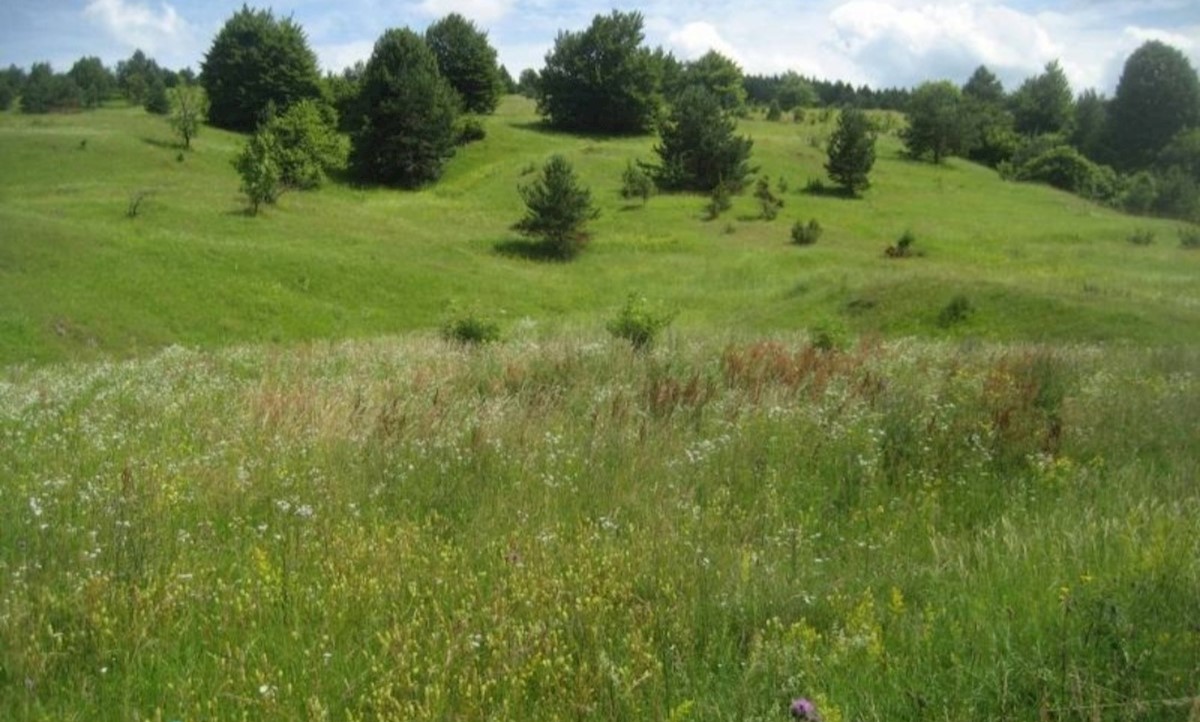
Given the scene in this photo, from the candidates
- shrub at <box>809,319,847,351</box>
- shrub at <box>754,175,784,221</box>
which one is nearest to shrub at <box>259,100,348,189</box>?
shrub at <box>754,175,784,221</box>

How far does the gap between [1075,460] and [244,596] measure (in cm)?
525

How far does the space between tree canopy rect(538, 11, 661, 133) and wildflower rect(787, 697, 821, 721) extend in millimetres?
77818

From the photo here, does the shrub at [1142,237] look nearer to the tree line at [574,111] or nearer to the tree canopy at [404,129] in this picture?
the tree line at [574,111]

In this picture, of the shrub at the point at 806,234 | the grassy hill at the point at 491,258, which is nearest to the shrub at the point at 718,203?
the grassy hill at the point at 491,258

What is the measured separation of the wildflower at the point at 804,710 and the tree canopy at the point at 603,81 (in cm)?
7782

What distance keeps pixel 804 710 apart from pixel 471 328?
66.3 feet

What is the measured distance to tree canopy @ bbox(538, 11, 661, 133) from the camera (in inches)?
3061

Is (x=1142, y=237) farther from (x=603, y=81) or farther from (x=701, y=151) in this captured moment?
(x=603, y=81)

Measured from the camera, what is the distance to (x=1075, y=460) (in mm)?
6305

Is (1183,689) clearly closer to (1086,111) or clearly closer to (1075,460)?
(1075,460)

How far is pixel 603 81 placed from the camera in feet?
254

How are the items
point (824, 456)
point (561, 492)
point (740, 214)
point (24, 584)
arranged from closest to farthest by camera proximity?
1. point (24, 584)
2. point (561, 492)
3. point (824, 456)
4. point (740, 214)

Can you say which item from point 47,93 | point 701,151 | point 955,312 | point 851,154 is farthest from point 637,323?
point 47,93

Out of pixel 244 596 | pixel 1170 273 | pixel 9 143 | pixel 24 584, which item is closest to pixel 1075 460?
pixel 244 596
